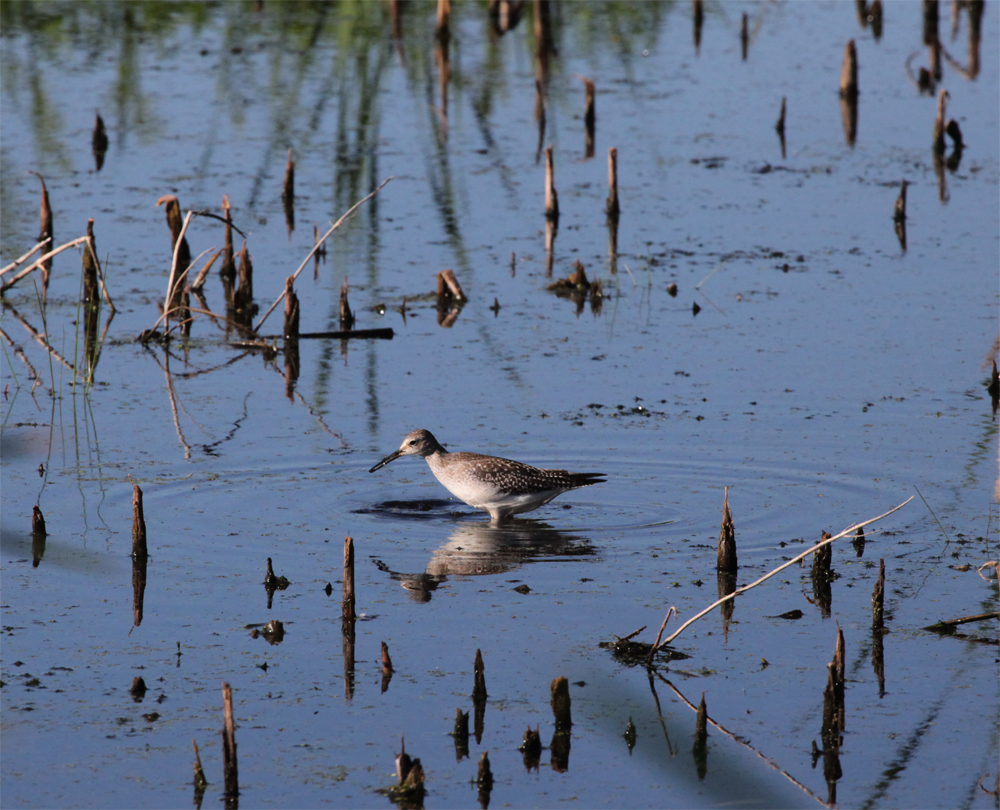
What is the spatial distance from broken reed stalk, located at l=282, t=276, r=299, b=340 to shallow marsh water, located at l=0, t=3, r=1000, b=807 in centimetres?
20

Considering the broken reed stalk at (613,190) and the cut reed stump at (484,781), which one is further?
the broken reed stalk at (613,190)

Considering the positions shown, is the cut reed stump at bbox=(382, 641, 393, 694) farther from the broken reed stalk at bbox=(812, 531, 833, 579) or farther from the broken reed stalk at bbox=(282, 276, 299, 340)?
the broken reed stalk at bbox=(282, 276, 299, 340)

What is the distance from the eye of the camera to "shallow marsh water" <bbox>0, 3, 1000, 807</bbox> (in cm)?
595

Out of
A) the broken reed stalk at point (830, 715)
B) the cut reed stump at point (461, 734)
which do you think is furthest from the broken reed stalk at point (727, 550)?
the cut reed stump at point (461, 734)

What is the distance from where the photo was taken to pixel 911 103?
19.9 meters

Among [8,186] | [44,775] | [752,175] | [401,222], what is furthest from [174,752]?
[752,175]

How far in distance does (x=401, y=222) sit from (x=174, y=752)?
32.8ft

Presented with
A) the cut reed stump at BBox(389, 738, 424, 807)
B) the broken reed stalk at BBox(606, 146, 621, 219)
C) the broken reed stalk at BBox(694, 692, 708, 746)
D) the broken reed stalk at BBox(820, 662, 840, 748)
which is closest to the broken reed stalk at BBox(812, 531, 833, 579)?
the broken reed stalk at BBox(820, 662, 840, 748)

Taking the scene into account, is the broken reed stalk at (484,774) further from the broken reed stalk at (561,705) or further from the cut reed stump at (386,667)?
the cut reed stump at (386,667)

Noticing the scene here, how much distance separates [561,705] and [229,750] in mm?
1338

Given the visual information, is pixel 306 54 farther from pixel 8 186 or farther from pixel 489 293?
pixel 489 293

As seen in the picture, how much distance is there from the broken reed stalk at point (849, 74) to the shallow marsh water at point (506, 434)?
0.44 meters

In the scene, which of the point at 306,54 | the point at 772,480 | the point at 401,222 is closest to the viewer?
the point at 772,480

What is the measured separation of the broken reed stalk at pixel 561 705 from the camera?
18.8ft
